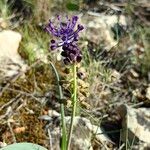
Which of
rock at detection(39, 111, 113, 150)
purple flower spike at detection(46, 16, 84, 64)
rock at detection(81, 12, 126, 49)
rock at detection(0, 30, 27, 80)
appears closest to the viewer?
purple flower spike at detection(46, 16, 84, 64)

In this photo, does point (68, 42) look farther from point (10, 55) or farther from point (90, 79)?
point (10, 55)

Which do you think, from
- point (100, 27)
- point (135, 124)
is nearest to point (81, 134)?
point (135, 124)

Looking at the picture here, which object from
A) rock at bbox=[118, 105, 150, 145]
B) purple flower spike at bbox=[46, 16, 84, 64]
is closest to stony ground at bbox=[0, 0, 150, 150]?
rock at bbox=[118, 105, 150, 145]

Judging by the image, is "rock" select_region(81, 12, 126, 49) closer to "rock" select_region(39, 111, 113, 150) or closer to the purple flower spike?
"rock" select_region(39, 111, 113, 150)

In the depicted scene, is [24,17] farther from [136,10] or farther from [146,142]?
[146,142]

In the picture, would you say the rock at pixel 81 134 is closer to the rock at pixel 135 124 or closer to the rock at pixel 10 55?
the rock at pixel 135 124

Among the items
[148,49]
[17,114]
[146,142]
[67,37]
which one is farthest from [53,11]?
[67,37]

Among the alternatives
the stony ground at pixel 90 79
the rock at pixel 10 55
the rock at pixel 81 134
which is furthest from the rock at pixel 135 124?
the rock at pixel 10 55
